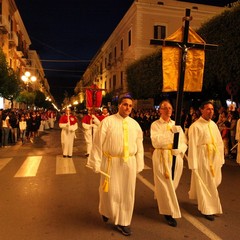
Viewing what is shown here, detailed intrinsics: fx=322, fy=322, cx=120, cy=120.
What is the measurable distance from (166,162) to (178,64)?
76.7 inches

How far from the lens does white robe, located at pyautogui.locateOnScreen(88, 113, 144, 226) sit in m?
4.58

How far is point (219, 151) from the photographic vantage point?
5.40m

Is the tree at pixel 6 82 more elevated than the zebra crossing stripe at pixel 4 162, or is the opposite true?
the tree at pixel 6 82

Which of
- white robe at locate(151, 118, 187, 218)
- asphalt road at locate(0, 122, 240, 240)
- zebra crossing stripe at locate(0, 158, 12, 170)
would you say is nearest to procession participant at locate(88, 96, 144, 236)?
asphalt road at locate(0, 122, 240, 240)

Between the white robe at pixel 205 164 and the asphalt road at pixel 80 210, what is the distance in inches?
10.4

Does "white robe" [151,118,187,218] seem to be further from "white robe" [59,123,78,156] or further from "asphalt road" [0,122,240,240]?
"white robe" [59,123,78,156]

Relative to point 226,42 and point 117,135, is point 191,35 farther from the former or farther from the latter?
point 226,42

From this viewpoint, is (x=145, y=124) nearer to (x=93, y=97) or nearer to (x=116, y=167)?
(x=93, y=97)

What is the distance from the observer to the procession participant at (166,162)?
4.92 meters

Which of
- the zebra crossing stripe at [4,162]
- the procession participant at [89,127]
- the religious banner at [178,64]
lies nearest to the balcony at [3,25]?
the zebra crossing stripe at [4,162]

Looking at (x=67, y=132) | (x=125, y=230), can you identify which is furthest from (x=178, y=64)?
(x=67, y=132)

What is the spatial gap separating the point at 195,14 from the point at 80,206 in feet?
109

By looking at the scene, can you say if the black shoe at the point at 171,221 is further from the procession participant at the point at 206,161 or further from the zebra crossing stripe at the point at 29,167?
the zebra crossing stripe at the point at 29,167

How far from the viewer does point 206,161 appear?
5.30m
